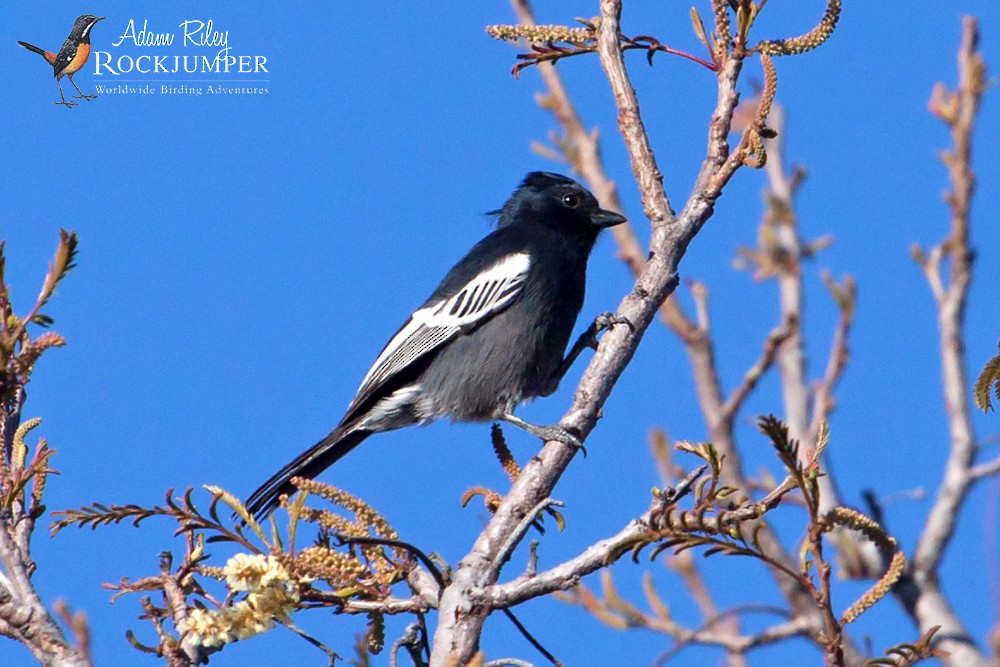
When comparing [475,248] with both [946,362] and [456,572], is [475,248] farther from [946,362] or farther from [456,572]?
[456,572]

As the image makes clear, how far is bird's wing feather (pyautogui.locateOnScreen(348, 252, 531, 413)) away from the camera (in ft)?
18.0

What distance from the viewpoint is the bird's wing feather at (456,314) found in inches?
216

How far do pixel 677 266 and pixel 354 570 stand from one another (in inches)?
48.9

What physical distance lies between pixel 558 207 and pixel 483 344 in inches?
40.5

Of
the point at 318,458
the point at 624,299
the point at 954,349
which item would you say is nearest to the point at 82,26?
the point at 318,458

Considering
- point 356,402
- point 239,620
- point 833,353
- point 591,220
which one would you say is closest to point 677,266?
→ point 239,620

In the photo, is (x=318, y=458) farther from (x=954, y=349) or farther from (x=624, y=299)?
(x=954, y=349)

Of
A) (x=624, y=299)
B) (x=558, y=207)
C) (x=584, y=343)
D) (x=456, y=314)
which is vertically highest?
(x=558, y=207)

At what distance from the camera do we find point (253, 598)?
2.29m

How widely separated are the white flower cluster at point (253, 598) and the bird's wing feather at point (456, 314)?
3071 millimetres

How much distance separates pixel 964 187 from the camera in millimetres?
7020

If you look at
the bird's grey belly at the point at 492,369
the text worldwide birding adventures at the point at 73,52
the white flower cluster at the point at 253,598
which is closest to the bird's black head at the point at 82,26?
the text worldwide birding adventures at the point at 73,52

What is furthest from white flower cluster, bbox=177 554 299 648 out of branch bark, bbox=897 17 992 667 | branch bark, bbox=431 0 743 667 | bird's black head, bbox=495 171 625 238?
branch bark, bbox=897 17 992 667

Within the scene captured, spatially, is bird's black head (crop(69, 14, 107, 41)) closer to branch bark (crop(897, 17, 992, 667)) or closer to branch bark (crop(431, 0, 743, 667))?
branch bark (crop(431, 0, 743, 667))
